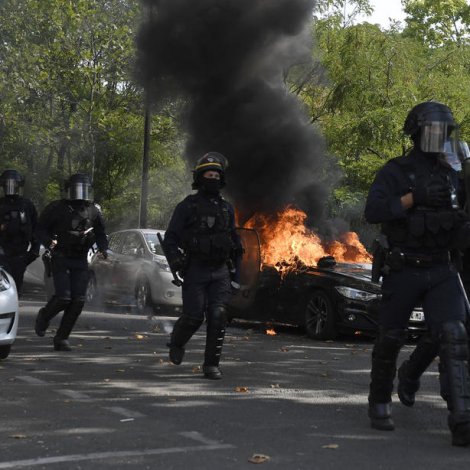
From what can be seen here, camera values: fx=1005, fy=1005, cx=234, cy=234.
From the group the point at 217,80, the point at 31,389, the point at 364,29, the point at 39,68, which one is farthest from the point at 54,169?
the point at 31,389

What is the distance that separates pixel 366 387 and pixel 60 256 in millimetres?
3610

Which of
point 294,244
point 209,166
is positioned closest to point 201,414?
point 209,166

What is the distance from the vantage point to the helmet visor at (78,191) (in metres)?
10.1

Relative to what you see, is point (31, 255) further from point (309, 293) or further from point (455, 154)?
point (455, 154)

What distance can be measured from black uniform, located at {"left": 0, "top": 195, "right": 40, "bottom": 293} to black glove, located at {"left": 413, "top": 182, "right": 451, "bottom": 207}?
627cm

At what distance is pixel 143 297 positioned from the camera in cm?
1559

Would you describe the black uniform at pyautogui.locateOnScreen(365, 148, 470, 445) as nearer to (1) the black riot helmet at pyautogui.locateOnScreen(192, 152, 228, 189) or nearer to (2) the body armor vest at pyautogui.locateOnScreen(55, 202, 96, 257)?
(1) the black riot helmet at pyautogui.locateOnScreen(192, 152, 228, 189)

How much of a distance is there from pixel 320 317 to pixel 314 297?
261 millimetres

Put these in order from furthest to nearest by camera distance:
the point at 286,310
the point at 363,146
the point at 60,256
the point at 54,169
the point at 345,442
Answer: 1. the point at 54,169
2. the point at 363,146
3. the point at 286,310
4. the point at 60,256
5. the point at 345,442

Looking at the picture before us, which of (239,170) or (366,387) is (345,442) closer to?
(366,387)

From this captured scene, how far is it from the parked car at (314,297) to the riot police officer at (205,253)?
11.4ft

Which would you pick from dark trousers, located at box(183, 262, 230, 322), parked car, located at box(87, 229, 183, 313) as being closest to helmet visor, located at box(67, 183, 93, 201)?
dark trousers, located at box(183, 262, 230, 322)

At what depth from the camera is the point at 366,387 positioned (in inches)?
310

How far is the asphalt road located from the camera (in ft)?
16.7
